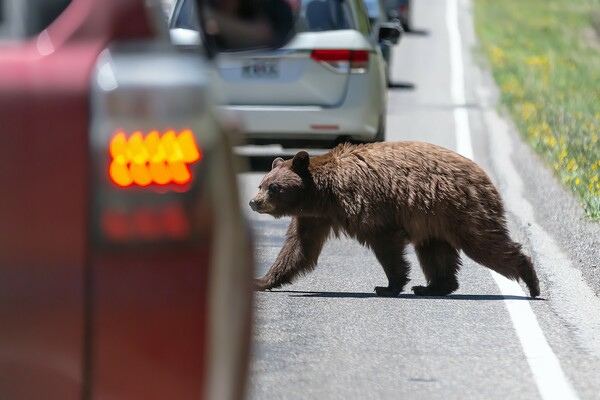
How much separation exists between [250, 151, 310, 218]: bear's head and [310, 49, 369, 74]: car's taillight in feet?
13.8

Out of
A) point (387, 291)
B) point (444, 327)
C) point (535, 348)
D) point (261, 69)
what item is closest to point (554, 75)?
point (261, 69)

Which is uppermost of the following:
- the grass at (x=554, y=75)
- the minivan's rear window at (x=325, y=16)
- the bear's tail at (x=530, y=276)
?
the bear's tail at (x=530, y=276)

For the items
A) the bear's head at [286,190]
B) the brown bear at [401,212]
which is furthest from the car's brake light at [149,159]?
the bear's head at [286,190]

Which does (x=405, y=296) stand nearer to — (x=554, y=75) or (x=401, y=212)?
(x=401, y=212)

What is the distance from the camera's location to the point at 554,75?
2377cm

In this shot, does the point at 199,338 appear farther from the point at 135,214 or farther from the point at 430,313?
the point at 430,313

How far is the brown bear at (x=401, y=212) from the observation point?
853 centimetres

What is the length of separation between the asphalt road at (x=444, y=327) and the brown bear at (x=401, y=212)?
168mm

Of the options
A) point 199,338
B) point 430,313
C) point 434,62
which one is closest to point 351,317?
point 430,313

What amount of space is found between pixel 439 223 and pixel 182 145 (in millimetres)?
5548

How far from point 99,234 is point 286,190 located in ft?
19.0

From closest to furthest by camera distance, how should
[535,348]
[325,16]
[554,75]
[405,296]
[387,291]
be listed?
[535,348] → [387,291] → [405,296] → [325,16] → [554,75]

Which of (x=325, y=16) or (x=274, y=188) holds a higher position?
(x=274, y=188)

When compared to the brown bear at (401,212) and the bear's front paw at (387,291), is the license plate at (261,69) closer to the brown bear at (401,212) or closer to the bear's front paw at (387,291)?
the brown bear at (401,212)
